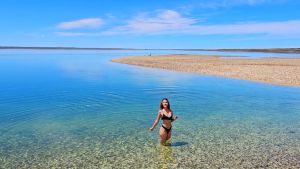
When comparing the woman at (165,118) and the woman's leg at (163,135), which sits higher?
the woman at (165,118)

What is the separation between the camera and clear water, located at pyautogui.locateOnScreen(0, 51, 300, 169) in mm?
11664

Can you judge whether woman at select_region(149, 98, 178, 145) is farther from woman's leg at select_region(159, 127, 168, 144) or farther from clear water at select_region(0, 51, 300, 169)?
clear water at select_region(0, 51, 300, 169)

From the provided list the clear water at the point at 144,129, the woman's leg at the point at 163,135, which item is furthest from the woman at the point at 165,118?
the clear water at the point at 144,129

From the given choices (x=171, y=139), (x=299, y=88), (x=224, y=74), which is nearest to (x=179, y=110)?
(x=171, y=139)

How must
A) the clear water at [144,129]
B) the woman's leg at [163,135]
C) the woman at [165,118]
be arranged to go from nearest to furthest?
the clear water at [144,129] → the woman at [165,118] → the woman's leg at [163,135]

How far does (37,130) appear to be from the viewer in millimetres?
15086

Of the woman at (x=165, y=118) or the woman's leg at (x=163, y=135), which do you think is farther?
the woman's leg at (x=163, y=135)

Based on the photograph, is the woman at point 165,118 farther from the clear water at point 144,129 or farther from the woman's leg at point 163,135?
the clear water at point 144,129

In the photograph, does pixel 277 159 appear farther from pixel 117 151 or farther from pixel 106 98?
pixel 106 98

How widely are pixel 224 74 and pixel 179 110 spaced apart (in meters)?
21.9

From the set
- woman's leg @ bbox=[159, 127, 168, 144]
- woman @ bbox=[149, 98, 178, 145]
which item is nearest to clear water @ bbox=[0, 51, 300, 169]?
woman's leg @ bbox=[159, 127, 168, 144]

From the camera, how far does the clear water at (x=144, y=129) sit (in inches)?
459

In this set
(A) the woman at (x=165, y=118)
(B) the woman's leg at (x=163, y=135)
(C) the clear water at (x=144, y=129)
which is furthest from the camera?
(B) the woman's leg at (x=163, y=135)

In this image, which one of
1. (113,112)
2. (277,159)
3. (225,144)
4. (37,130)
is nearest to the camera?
(277,159)
